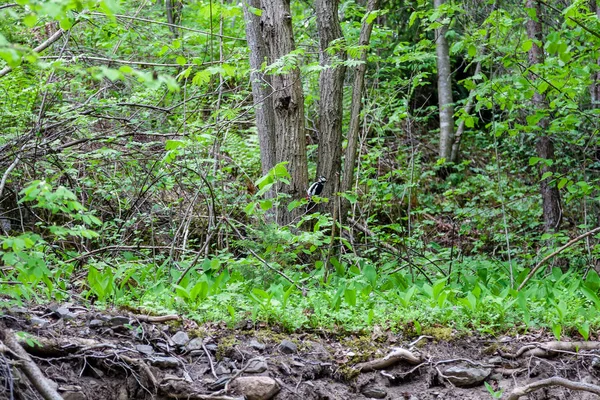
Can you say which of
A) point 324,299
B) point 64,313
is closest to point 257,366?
point 324,299

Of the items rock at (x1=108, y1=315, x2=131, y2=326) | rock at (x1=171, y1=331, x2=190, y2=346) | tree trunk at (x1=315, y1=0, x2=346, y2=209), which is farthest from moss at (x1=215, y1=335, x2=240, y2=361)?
tree trunk at (x1=315, y1=0, x2=346, y2=209)

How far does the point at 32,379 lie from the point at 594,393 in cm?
376

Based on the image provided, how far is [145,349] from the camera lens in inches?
172

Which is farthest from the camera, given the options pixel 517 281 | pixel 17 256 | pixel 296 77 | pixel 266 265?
pixel 296 77

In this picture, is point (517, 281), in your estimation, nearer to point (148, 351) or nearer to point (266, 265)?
point (266, 265)

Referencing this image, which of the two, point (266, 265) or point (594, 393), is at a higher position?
point (266, 265)

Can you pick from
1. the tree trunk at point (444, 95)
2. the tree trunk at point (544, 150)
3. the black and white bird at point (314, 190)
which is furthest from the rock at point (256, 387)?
the tree trunk at point (444, 95)

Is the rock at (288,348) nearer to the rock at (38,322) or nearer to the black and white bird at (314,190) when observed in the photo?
the rock at (38,322)

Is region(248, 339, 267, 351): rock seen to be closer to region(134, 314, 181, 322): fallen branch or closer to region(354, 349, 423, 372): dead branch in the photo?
region(134, 314, 181, 322): fallen branch

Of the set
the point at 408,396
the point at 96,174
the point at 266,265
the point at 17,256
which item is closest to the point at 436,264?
the point at 266,265

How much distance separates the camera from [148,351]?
4359 mm

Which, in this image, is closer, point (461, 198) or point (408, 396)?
point (408, 396)

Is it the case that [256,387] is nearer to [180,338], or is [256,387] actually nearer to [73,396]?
[180,338]

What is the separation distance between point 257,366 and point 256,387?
19 centimetres
